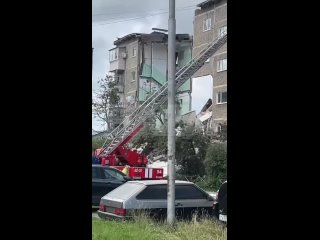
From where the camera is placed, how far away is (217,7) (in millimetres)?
6172

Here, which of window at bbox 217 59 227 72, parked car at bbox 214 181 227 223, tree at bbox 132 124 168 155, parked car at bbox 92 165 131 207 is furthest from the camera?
tree at bbox 132 124 168 155

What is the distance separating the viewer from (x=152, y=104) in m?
6.91

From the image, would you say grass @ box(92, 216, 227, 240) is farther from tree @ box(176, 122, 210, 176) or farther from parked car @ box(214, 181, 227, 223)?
tree @ box(176, 122, 210, 176)

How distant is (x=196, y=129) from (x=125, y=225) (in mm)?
2925

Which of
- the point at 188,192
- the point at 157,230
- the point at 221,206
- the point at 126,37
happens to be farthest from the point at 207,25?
the point at 157,230

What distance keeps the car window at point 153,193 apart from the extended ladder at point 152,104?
3.93 ft

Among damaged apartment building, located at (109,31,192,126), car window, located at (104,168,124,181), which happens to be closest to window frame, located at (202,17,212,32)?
damaged apartment building, located at (109,31,192,126)

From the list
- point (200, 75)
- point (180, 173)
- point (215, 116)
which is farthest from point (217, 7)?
point (180, 173)

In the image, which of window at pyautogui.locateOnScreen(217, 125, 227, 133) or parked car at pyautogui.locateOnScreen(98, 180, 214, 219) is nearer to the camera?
parked car at pyautogui.locateOnScreen(98, 180, 214, 219)

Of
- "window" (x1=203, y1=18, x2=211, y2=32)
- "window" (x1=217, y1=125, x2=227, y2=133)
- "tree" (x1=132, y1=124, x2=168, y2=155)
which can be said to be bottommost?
"tree" (x1=132, y1=124, x2=168, y2=155)

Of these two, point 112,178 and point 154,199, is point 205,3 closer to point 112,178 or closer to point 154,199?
point 112,178

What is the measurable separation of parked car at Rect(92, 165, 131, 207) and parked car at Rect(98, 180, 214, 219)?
1.18m

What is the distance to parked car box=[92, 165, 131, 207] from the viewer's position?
21.6 ft
